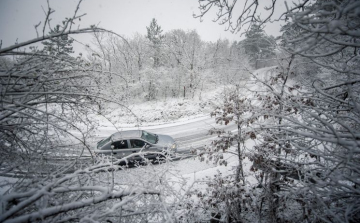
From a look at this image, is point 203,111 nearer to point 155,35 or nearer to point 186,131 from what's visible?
point 186,131

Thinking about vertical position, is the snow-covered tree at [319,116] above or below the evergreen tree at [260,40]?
below

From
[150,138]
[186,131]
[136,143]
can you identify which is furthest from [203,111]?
[136,143]

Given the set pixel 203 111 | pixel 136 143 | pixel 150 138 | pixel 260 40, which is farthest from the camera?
pixel 203 111

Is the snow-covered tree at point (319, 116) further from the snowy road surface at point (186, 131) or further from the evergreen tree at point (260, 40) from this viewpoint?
the snowy road surface at point (186, 131)

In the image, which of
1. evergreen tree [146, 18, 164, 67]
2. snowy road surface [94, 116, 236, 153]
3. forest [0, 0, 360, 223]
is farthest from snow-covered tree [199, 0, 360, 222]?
evergreen tree [146, 18, 164, 67]

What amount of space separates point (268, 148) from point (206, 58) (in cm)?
2378

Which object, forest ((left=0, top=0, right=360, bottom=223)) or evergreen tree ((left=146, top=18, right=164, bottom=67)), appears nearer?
forest ((left=0, top=0, right=360, bottom=223))

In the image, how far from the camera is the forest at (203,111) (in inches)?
67.7

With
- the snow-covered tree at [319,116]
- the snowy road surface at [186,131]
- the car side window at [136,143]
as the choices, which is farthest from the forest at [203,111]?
the car side window at [136,143]

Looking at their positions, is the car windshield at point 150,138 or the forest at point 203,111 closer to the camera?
the forest at point 203,111

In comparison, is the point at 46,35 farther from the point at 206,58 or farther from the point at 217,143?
the point at 206,58

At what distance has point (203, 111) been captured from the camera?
1925cm

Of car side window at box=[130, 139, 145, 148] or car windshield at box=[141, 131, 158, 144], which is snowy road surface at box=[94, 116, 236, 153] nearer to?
car windshield at box=[141, 131, 158, 144]

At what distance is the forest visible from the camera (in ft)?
5.64
